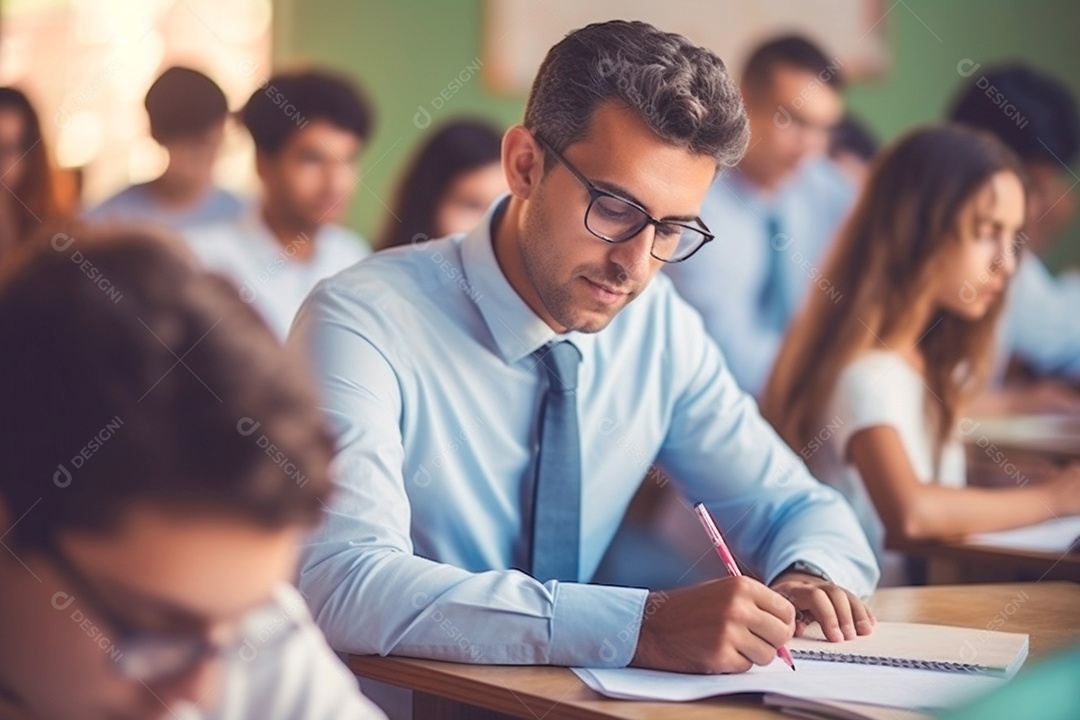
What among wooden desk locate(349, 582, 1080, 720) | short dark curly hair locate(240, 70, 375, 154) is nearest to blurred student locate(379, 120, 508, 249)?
short dark curly hair locate(240, 70, 375, 154)

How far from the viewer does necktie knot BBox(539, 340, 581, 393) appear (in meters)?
1.75

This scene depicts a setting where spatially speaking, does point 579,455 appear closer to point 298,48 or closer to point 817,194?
point 817,194

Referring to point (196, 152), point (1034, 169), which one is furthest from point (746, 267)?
point (196, 152)

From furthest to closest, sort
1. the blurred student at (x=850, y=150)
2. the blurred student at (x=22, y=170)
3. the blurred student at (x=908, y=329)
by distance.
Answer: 1. the blurred student at (x=850, y=150)
2. the blurred student at (x=22, y=170)
3. the blurred student at (x=908, y=329)

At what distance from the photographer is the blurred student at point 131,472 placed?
0.81 m

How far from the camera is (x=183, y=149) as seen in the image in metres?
3.99

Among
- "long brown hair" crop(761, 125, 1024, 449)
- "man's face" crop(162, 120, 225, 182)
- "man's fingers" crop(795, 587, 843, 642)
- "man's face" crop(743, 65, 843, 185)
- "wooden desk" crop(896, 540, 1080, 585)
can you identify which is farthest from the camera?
"man's face" crop(743, 65, 843, 185)

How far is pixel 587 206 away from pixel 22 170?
9.02 ft

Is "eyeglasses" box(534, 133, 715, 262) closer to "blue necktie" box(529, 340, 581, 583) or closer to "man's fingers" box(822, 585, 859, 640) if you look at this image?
"blue necktie" box(529, 340, 581, 583)

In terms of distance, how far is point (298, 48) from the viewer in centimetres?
530

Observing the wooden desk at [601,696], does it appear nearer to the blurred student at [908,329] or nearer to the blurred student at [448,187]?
the blurred student at [908,329]

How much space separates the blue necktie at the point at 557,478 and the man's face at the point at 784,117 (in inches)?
101

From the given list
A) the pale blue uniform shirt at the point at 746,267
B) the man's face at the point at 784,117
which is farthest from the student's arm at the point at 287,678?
the man's face at the point at 784,117

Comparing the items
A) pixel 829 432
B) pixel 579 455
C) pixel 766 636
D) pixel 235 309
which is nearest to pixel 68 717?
pixel 235 309
